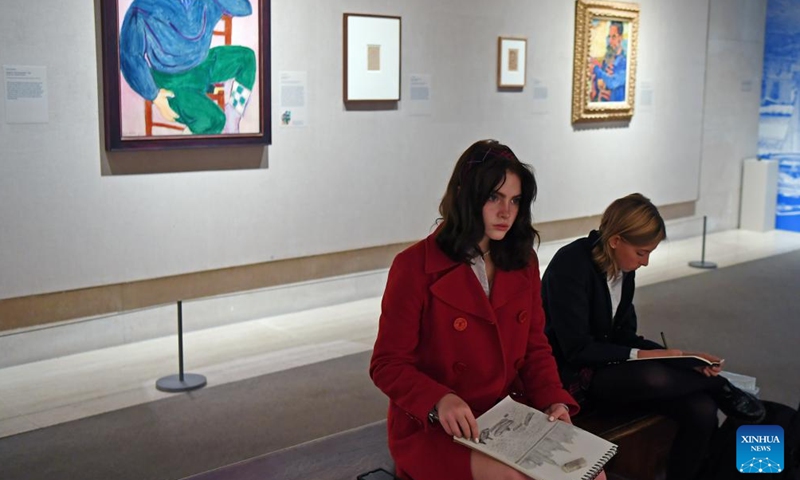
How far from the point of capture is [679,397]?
201 inches

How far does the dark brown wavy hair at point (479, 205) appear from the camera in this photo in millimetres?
3988

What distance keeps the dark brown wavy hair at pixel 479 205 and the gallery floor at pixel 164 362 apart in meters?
4.16

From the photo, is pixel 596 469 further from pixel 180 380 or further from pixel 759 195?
pixel 759 195

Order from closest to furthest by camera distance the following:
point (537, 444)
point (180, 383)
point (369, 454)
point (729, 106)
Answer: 1. point (537, 444)
2. point (369, 454)
3. point (180, 383)
4. point (729, 106)

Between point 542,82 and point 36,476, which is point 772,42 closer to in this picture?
point 542,82

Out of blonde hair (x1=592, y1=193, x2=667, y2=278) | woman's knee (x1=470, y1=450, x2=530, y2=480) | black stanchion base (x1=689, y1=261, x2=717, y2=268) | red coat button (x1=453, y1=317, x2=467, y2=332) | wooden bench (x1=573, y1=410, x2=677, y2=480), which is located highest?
blonde hair (x1=592, y1=193, x2=667, y2=278)

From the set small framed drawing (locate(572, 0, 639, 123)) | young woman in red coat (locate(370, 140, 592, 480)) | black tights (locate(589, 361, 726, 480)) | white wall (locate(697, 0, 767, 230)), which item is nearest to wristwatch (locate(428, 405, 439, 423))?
young woman in red coat (locate(370, 140, 592, 480))

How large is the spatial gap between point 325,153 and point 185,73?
6.41 feet

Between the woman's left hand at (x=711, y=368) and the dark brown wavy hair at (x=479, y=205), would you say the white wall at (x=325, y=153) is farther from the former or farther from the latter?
the woman's left hand at (x=711, y=368)

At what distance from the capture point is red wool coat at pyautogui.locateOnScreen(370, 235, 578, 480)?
390 cm

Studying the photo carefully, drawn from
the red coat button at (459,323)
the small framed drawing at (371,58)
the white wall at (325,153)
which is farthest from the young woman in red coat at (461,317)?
the small framed drawing at (371,58)

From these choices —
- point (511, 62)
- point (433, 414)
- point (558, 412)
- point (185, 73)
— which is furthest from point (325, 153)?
point (433, 414)

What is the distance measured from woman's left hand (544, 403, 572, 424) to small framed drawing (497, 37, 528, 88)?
26.7 feet

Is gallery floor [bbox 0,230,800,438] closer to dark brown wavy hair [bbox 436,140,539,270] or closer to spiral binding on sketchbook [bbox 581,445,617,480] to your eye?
dark brown wavy hair [bbox 436,140,539,270]
